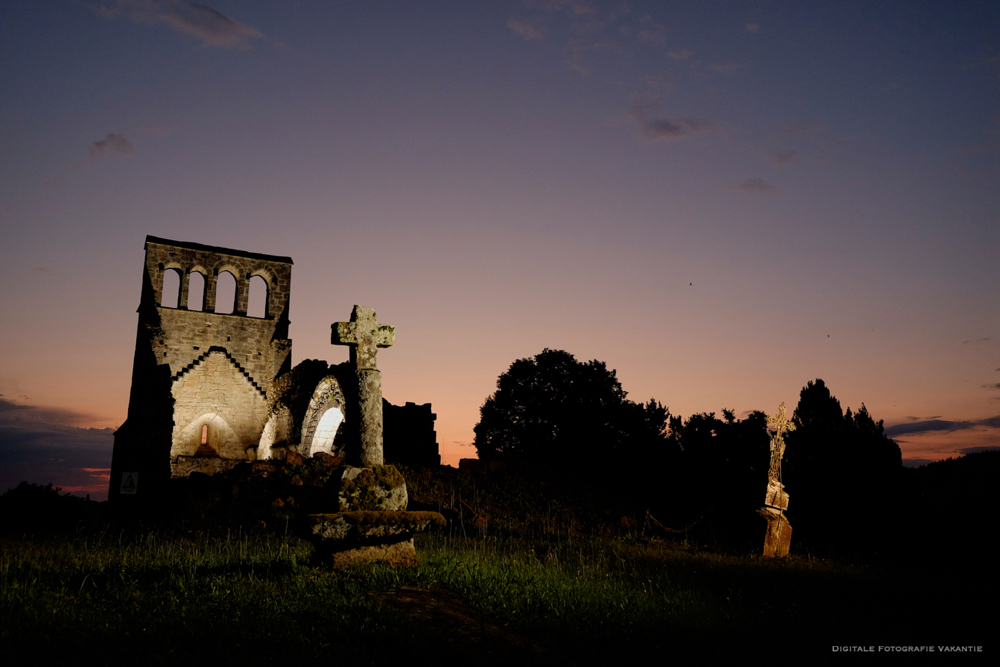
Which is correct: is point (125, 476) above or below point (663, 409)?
below

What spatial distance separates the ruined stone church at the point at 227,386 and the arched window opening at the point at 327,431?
4 centimetres

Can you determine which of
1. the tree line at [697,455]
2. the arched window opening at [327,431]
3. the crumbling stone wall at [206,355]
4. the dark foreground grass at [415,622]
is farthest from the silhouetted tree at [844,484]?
the crumbling stone wall at [206,355]

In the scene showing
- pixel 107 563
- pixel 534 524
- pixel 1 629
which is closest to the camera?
pixel 1 629

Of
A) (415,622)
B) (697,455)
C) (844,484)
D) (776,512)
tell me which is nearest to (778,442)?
(776,512)

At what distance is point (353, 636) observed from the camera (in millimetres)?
5828

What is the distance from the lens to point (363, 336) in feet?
32.0

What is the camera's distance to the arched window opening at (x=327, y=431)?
26.5m

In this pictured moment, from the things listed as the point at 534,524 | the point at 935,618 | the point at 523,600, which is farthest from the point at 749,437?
the point at 523,600

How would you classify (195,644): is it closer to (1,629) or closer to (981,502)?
(1,629)

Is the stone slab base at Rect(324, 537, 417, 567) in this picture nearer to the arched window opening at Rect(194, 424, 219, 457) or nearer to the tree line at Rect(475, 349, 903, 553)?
the tree line at Rect(475, 349, 903, 553)

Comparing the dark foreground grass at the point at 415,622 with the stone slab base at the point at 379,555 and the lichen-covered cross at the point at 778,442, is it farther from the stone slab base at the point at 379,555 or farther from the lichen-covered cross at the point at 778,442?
the lichen-covered cross at the point at 778,442

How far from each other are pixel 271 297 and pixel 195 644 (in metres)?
26.9

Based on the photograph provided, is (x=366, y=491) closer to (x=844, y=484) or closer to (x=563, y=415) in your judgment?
(x=844, y=484)

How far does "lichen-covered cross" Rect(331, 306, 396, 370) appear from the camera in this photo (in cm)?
967
